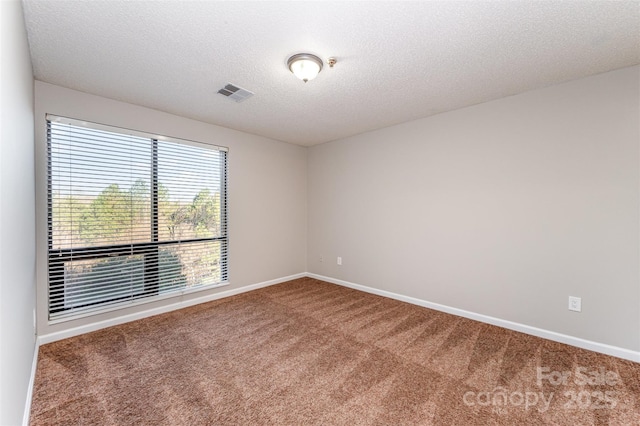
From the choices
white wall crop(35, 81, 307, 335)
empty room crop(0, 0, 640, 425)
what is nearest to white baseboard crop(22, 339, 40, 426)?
empty room crop(0, 0, 640, 425)

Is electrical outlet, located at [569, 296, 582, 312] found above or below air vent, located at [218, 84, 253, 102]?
below

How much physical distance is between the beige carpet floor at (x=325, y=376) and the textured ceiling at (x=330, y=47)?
253 cm

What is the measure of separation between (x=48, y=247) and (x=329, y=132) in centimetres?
362

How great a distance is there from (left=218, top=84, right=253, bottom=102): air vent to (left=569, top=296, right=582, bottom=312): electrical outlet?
3795mm

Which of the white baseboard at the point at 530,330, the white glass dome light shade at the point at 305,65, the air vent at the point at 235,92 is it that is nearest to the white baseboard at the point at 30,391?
the air vent at the point at 235,92

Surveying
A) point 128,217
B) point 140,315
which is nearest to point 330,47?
point 128,217

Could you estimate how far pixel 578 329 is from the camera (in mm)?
2539

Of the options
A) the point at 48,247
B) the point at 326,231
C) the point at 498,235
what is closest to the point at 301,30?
the point at 498,235

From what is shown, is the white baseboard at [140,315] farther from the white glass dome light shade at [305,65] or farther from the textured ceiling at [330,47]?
the white glass dome light shade at [305,65]

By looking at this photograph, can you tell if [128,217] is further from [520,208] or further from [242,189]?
[520,208]

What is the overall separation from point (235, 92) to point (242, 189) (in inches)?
66.9

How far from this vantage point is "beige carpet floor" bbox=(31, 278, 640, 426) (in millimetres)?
1703

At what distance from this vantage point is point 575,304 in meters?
2.56

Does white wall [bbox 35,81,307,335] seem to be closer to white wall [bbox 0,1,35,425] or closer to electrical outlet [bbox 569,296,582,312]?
white wall [bbox 0,1,35,425]
